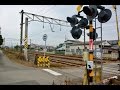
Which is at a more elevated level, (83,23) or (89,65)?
(83,23)

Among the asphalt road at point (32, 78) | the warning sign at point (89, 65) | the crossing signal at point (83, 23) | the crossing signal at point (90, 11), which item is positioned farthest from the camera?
the asphalt road at point (32, 78)

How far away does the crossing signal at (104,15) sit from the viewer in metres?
8.74

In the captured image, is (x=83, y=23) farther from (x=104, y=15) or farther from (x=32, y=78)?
(x=32, y=78)

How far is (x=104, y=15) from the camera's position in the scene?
8.76 m

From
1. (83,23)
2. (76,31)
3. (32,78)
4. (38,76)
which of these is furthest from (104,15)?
(38,76)

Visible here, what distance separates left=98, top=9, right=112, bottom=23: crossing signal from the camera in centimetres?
874

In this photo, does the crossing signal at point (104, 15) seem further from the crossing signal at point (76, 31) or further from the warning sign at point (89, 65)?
the warning sign at point (89, 65)

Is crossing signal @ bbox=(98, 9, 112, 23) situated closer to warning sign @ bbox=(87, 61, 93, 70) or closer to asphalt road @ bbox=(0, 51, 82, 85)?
warning sign @ bbox=(87, 61, 93, 70)

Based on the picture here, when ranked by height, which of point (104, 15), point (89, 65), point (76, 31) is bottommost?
point (89, 65)

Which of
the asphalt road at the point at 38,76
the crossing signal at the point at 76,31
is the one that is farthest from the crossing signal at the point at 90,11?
the asphalt road at the point at 38,76

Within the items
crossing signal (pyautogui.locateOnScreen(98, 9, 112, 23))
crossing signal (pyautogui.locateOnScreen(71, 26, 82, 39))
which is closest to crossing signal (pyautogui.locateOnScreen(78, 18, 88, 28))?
crossing signal (pyautogui.locateOnScreen(71, 26, 82, 39))
